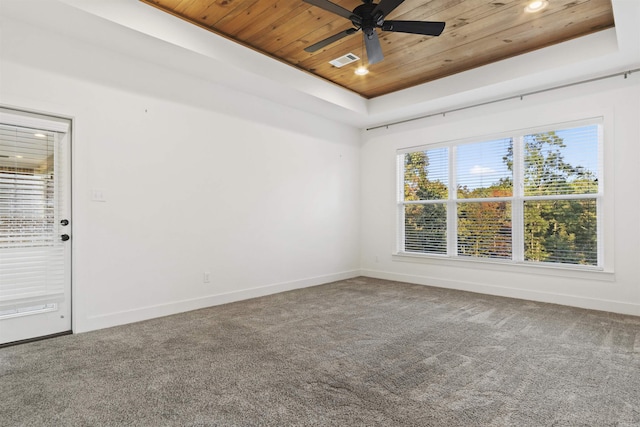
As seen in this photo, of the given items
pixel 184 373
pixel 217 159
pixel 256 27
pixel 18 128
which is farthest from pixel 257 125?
pixel 184 373

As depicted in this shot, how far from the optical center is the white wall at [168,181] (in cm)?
328

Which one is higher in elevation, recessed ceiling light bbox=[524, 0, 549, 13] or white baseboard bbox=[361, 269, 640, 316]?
recessed ceiling light bbox=[524, 0, 549, 13]

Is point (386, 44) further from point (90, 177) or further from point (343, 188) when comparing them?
point (90, 177)

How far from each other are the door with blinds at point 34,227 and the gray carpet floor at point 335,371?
0.91 feet

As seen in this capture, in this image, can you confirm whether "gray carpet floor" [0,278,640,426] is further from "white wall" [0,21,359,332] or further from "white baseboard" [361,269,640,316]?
"white wall" [0,21,359,332]

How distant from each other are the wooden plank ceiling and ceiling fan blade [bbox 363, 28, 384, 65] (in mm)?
353

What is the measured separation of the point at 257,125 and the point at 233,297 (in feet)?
7.72

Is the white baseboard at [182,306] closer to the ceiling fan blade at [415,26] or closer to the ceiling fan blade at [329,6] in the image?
the ceiling fan blade at [329,6]

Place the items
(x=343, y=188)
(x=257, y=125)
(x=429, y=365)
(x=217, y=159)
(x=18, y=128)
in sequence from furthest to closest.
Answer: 1. (x=343, y=188)
2. (x=257, y=125)
3. (x=217, y=159)
4. (x=18, y=128)
5. (x=429, y=365)

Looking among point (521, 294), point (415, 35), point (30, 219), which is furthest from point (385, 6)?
point (521, 294)

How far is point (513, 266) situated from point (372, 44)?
3.50 meters

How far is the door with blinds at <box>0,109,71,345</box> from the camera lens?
9.80 ft

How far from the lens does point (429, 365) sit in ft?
8.46

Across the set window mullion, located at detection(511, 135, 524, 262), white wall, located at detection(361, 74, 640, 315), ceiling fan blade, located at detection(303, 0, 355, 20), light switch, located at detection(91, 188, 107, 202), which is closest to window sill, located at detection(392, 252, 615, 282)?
white wall, located at detection(361, 74, 640, 315)
